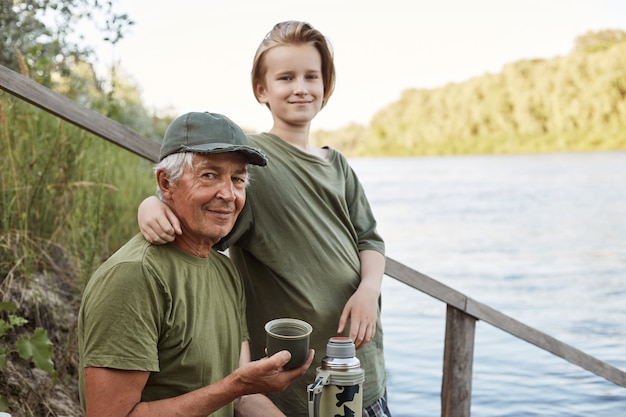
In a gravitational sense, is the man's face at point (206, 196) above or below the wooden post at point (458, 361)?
above

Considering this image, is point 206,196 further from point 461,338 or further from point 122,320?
point 461,338

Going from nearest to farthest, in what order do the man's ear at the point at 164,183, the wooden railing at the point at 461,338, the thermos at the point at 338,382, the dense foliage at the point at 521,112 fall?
the thermos at the point at 338,382
the man's ear at the point at 164,183
the wooden railing at the point at 461,338
the dense foliage at the point at 521,112

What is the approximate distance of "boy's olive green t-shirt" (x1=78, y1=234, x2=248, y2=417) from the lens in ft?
5.27

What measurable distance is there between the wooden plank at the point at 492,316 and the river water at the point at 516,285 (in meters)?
2.54

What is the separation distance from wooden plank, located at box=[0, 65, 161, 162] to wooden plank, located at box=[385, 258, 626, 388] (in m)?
1.06

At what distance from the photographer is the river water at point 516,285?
6.59m

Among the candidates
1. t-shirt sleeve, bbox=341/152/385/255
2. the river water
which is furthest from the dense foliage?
t-shirt sleeve, bbox=341/152/385/255

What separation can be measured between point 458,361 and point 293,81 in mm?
1618

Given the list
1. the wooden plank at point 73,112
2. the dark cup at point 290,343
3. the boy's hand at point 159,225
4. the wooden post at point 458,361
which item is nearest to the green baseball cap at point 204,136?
the boy's hand at point 159,225

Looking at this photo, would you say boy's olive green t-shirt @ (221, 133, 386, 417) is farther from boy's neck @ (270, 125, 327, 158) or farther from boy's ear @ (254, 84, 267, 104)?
boy's ear @ (254, 84, 267, 104)

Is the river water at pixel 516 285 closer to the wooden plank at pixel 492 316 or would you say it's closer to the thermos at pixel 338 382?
the wooden plank at pixel 492 316

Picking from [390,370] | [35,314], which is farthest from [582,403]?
[35,314]

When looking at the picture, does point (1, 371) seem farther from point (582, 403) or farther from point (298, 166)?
point (582, 403)

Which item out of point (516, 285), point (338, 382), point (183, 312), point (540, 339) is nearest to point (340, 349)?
point (338, 382)
